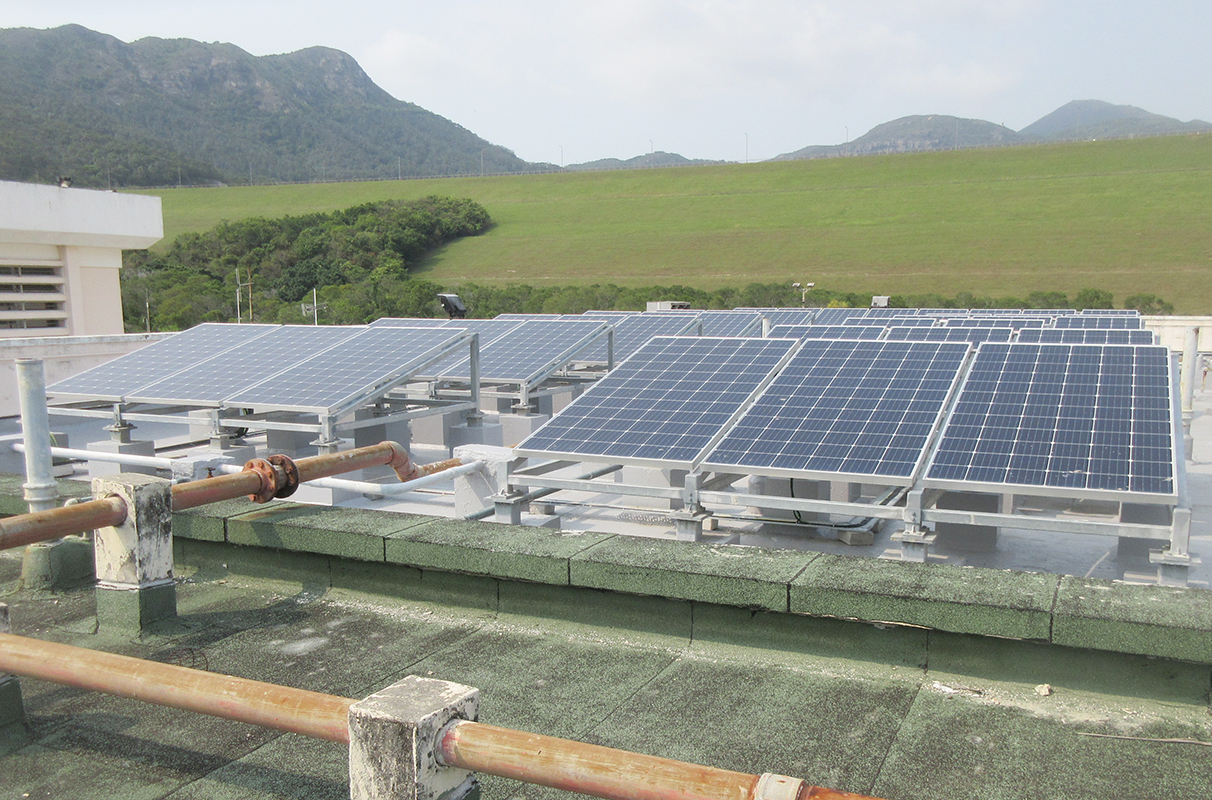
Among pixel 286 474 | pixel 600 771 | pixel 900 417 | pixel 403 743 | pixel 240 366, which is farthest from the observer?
pixel 240 366

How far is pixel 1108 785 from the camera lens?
4270 millimetres

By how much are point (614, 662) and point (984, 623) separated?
2260mm

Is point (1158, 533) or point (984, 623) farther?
point (1158, 533)

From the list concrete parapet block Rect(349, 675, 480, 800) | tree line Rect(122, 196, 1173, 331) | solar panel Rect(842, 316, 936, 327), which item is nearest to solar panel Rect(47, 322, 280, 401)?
concrete parapet block Rect(349, 675, 480, 800)

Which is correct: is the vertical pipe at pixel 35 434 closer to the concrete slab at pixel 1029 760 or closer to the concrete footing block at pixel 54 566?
the concrete footing block at pixel 54 566

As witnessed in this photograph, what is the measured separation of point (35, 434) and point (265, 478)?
2.09 meters

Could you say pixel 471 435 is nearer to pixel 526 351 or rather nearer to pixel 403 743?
pixel 526 351

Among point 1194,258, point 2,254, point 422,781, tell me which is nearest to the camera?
point 422,781

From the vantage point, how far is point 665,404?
1227cm

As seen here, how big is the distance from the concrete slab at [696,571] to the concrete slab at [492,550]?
0.18 metres

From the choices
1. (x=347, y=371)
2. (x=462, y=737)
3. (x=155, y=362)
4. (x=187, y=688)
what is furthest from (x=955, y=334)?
(x=187, y=688)

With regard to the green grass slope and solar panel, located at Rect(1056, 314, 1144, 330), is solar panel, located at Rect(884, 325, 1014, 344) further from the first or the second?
the green grass slope

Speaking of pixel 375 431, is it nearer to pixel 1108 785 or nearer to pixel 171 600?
pixel 171 600

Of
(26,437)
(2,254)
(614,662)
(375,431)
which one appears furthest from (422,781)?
(2,254)
